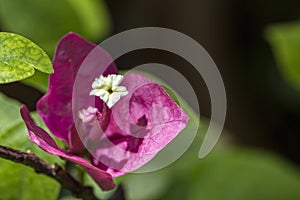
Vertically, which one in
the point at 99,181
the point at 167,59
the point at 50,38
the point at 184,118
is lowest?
the point at 167,59

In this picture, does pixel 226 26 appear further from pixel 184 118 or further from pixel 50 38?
pixel 184 118

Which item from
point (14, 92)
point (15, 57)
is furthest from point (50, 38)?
point (15, 57)

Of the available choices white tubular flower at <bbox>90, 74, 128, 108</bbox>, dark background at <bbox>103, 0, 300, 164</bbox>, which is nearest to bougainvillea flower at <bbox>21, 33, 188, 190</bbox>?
white tubular flower at <bbox>90, 74, 128, 108</bbox>

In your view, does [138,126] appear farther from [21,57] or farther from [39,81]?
[39,81]

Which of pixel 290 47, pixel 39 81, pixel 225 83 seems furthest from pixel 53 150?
pixel 225 83

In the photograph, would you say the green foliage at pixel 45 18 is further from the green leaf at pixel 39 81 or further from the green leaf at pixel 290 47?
the green leaf at pixel 290 47

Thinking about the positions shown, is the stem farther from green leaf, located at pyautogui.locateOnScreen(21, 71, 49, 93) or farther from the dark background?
the dark background

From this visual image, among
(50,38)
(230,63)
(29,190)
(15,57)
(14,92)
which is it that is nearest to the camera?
(15,57)
